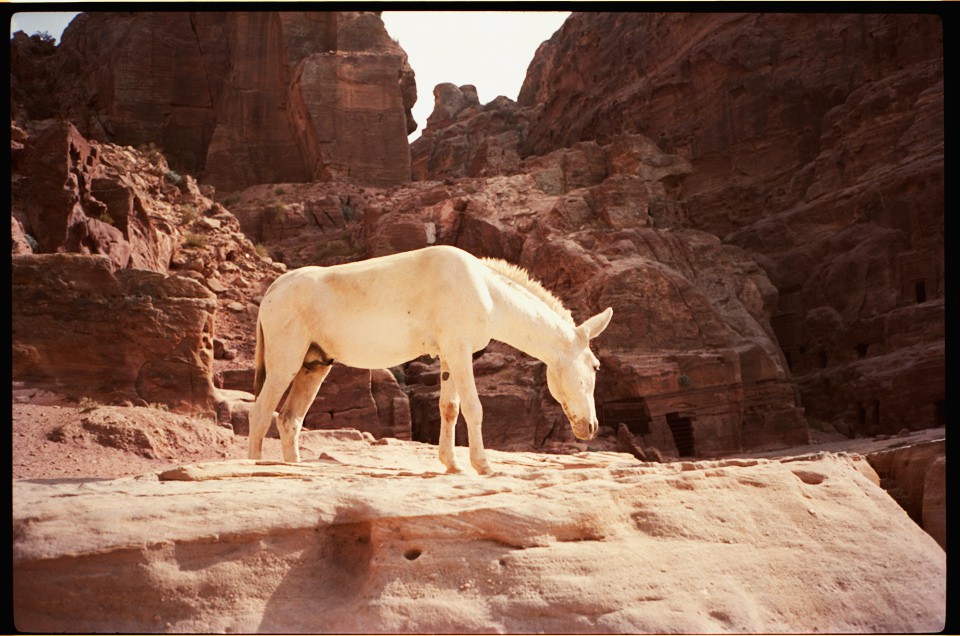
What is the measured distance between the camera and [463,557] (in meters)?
6.02

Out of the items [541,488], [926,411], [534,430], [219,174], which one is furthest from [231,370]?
[219,174]

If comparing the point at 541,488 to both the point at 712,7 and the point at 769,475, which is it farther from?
the point at 712,7

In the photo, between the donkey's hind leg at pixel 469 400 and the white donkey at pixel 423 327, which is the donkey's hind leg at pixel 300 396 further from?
the donkey's hind leg at pixel 469 400

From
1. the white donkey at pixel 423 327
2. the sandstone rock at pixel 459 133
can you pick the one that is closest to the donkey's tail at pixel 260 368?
the white donkey at pixel 423 327

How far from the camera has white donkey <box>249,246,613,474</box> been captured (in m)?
9.04

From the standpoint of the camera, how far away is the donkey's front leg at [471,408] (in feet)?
28.9

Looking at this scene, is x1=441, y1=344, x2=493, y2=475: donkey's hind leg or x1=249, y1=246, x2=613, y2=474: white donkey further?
x1=249, y1=246, x2=613, y2=474: white donkey

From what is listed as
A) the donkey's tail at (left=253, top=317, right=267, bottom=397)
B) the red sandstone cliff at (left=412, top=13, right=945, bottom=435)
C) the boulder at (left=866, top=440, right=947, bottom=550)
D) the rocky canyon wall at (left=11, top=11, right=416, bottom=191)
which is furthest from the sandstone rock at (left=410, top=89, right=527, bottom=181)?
the boulder at (left=866, top=440, right=947, bottom=550)

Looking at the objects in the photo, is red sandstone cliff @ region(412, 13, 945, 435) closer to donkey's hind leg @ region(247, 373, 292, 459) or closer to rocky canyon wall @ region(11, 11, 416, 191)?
rocky canyon wall @ region(11, 11, 416, 191)

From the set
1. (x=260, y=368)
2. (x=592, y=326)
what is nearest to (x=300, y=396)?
(x=260, y=368)

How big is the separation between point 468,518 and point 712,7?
14.8ft

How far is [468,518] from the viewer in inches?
246

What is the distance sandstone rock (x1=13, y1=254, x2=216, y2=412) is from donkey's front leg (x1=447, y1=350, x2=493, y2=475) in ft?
26.3

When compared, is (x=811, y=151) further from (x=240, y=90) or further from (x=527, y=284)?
(x=527, y=284)
